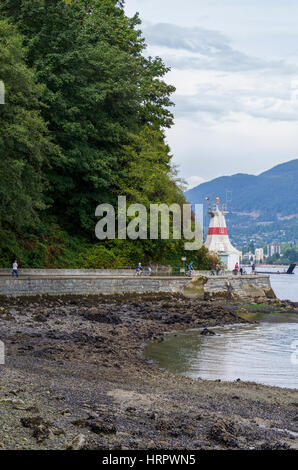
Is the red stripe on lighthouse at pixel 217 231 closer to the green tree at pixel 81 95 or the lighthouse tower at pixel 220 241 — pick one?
the lighthouse tower at pixel 220 241

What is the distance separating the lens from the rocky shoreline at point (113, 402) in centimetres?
943

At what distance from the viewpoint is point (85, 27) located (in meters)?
45.2

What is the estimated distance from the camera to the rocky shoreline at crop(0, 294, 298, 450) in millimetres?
9430

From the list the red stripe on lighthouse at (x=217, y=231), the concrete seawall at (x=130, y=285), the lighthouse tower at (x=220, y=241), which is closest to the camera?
the concrete seawall at (x=130, y=285)

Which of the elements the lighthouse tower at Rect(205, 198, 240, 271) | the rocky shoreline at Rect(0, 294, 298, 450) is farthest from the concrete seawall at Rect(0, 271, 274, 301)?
the lighthouse tower at Rect(205, 198, 240, 271)

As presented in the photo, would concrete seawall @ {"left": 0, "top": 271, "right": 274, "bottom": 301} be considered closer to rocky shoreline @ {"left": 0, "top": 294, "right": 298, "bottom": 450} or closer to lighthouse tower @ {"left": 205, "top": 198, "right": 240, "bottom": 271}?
rocky shoreline @ {"left": 0, "top": 294, "right": 298, "bottom": 450}

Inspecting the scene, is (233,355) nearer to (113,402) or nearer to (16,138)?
(113,402)

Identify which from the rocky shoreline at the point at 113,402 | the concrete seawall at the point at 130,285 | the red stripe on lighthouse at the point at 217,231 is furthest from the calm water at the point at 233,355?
the red stripe on lighthouse at the point at 217,231

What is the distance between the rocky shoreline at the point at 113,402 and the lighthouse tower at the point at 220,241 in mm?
44388

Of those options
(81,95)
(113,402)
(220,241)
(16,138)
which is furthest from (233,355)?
(220,241)

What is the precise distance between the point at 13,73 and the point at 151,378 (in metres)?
19.5

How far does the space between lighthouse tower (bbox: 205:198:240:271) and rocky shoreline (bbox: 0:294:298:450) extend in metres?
44.4

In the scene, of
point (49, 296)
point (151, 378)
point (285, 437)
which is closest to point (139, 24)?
point (49, 296)
